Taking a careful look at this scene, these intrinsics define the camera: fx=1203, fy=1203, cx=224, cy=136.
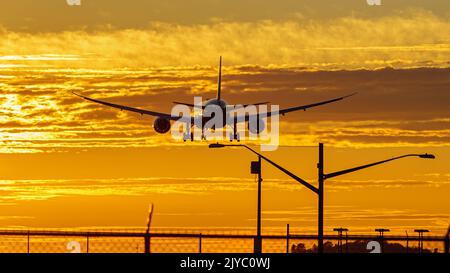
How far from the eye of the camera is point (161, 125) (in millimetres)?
133750

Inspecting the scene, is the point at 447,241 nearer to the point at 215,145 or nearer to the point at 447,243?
the point at 447,243

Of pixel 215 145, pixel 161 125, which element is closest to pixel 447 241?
pixel 215 145

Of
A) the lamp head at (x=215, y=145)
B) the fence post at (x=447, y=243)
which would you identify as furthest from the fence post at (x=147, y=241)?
the lamp head at (x=215, y=145)

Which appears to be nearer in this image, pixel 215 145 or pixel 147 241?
pixel 147 241

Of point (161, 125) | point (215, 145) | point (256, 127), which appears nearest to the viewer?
point (215, 145)

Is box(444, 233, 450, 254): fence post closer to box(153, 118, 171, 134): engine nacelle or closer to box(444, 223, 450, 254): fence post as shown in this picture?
box(444, 223, 450, 254): fence post

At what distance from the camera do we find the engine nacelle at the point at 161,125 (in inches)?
5241

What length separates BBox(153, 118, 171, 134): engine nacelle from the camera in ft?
437

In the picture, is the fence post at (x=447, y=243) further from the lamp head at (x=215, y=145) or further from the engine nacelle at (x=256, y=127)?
the engine nacelle at (x=256, y=127)

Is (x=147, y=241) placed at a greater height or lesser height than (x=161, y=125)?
lesser

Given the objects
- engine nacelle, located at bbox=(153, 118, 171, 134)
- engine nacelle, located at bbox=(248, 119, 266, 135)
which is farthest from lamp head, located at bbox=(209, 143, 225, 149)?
engine nacelle, located at bbox=(153, 118, 171, 134)

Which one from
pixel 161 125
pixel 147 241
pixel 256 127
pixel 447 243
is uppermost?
pixel 161 125
